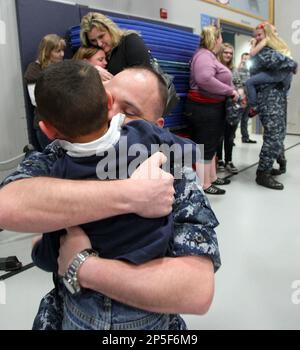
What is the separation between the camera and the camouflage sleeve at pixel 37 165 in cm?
78

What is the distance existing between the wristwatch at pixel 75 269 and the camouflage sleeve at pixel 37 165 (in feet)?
0.68

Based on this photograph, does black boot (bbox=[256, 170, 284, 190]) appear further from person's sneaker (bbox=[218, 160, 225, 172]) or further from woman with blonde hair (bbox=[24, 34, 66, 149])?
woman with blonde hair (bbox=[24, 34, 66, 149])

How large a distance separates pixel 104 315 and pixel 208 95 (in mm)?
3170

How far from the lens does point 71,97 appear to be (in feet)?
2.08

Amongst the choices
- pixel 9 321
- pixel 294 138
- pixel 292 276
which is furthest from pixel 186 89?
pixel 294 138

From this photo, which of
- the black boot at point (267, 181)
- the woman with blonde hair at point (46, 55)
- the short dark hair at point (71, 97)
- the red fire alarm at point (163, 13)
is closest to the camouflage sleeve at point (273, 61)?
the black boot at point (267, 181)

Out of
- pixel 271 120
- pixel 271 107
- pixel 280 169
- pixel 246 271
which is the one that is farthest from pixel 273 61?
pixel 246 271

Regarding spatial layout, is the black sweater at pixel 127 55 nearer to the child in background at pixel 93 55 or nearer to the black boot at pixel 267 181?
the child in background at pixel 93 55

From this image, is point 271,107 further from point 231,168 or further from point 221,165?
point 221,165

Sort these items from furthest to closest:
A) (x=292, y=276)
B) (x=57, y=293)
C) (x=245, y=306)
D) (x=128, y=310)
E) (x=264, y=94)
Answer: (x=264, y=94), (x=292, y=276), (x=245, y=306), (x=57, y=293), (x=128, y=310)

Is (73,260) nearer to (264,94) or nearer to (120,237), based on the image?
(120,237)

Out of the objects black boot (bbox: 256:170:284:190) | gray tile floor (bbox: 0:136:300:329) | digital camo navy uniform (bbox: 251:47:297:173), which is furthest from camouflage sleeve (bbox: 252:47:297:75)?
gray tile floor (bbox: 0:136:300:329)

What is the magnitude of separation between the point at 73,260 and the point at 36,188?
17cm

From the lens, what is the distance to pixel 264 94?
377 centimetres
